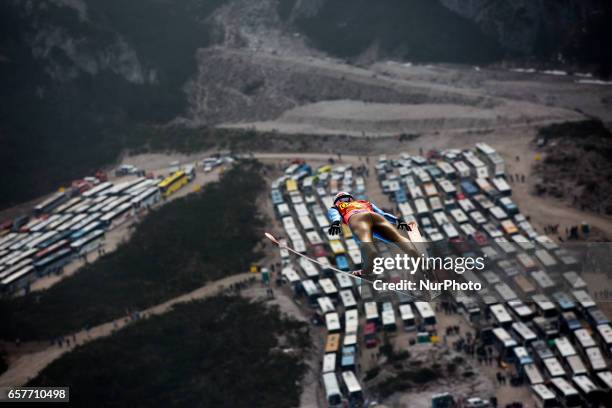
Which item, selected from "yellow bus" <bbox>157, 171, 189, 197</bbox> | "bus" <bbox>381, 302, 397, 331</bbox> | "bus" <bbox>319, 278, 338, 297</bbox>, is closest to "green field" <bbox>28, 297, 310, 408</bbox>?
"bus" <bbox>319, 278, 338, 297</bbox>

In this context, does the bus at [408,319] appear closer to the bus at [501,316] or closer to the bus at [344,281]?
the bus at [501,316]

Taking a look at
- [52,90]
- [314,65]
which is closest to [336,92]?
[314,65]

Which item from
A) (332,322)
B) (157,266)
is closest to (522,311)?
(332,322)

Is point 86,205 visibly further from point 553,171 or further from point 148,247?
point 553,171

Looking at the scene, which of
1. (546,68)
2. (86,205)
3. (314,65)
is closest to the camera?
(86,205)

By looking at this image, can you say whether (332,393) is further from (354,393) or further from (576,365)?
(576,365)
